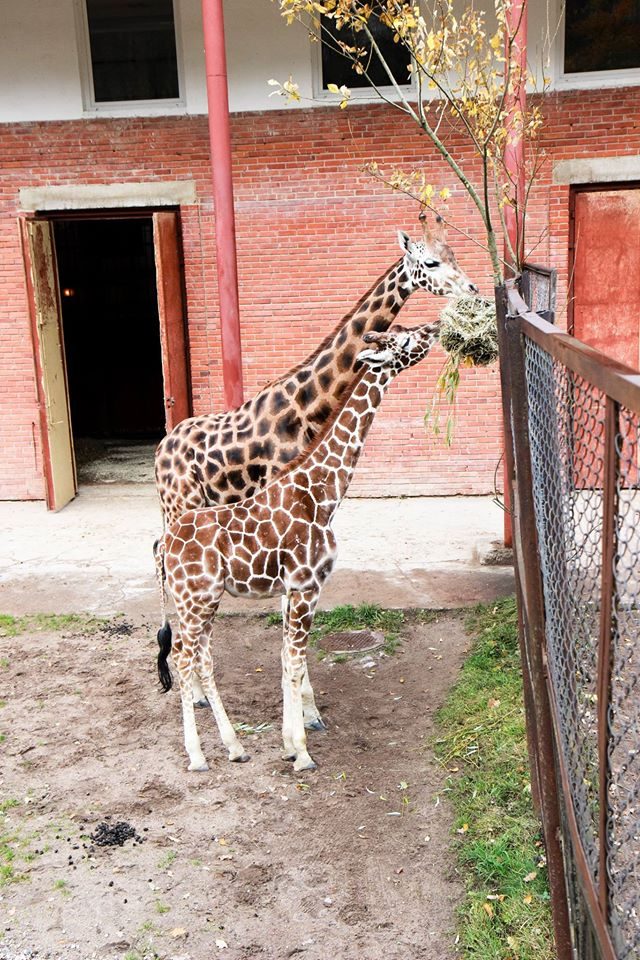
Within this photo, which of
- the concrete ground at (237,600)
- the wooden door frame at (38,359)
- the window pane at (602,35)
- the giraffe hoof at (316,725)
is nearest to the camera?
the giraffe hoof at (316,725)

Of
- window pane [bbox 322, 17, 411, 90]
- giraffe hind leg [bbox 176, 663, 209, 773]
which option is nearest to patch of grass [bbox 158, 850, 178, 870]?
giraffe hind leg [bbox 176, 663, 209, 773]

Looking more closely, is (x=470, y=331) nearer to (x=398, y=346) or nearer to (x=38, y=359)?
(x=398, y=346)

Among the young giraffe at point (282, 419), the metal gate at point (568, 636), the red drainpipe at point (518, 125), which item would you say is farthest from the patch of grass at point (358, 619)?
the metal gate at point (568, 636)

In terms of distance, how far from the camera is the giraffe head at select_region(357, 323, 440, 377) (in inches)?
201

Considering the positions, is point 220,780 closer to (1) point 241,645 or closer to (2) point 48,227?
(1) point 241,645

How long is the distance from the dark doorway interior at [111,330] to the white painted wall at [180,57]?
494 centimetres

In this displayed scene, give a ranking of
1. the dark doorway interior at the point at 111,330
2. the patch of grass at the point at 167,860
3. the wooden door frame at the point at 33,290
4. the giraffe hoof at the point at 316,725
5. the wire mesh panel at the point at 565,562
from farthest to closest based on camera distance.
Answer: the dark doorway interior at the point at 111,330, the wooden door frame at the point at 33,290, the giraffe hoof at the point at 316,725, the patch of grass at the point at 167,860, the wire mesh panel at the point at 565,562

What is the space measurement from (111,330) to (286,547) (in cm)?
1115

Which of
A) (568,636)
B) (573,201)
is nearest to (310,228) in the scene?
(573,201)

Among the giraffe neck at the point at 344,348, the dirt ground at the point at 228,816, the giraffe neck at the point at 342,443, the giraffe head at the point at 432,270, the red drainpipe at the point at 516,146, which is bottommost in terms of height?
the dirt ground at the point at 228,816

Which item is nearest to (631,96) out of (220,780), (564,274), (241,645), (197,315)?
(564,274)

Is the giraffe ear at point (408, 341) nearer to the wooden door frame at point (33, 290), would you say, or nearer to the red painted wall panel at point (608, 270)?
the red painted wall panel at point (608, 270)

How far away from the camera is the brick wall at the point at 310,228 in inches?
384

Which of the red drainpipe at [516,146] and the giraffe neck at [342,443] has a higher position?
the red drainpipe at [516,146]
